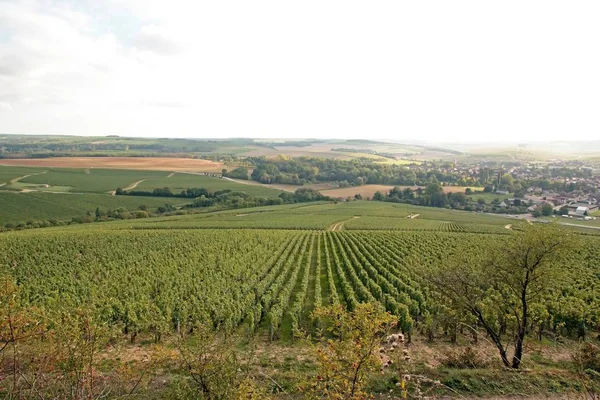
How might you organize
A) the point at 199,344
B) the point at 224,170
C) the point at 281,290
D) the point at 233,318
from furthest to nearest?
the point at 224,170 → the point at 281,290 → the point at 233,318 → the point at 199,344

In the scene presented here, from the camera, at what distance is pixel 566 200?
111812 mm

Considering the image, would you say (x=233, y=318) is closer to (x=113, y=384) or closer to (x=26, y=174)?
(x=113, y=384)

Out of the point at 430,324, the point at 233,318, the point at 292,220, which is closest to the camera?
the point at 430,324

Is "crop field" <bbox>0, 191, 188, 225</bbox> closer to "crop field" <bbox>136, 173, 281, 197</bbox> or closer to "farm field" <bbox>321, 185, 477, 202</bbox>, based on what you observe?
"crop field" <bbox>136, 173, 281, 197</bbox>

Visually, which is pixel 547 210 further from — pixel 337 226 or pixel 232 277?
pixel 232 277

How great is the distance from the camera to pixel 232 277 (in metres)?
38.8

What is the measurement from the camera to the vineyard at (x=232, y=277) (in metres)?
27.3

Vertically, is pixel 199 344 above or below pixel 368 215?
above

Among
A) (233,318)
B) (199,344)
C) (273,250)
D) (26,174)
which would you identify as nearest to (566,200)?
(273,250)

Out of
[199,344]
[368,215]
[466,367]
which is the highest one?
[199,344]

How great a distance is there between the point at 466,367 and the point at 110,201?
96739mm

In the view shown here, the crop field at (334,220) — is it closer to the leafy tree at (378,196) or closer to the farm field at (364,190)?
the leafy tree at (378,196)

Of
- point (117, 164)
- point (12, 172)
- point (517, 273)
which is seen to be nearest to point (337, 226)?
point (517, 273)

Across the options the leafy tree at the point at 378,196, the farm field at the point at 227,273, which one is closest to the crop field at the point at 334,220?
the farm field at the point at 227,273
